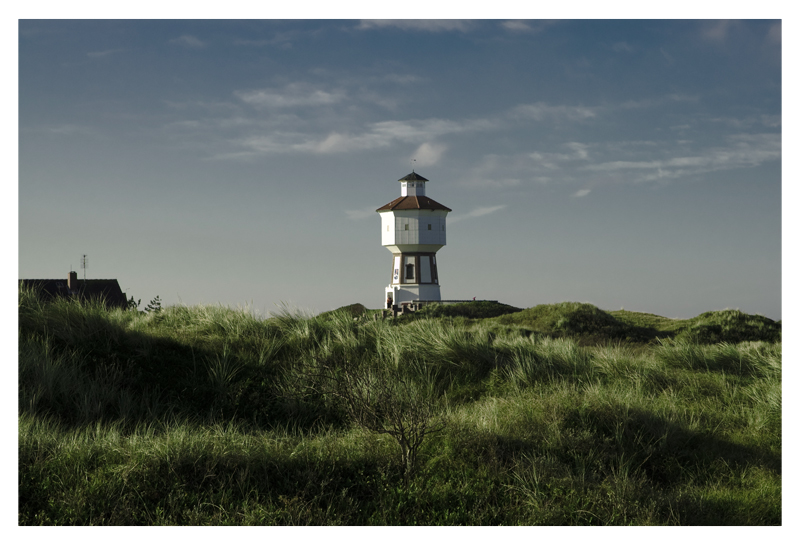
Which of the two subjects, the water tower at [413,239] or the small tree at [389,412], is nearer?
the small tree at [389,412]

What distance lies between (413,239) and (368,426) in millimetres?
30759

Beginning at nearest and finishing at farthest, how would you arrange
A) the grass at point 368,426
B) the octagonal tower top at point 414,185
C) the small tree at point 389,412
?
the grass at point 368,426, the small tree at point 389,412, the octagonal tower top at point 414,185

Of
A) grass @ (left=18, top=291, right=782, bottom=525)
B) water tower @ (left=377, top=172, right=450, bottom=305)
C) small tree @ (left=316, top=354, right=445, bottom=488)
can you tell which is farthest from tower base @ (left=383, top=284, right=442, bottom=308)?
small tree @ (left=316, top=354, right=445, bottom=488)

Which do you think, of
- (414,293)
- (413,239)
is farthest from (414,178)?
(414,293)

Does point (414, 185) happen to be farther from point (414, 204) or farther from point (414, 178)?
point (414, 204)

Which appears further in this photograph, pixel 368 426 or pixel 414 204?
pixel 414 204

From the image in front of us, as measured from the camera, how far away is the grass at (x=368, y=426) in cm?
522

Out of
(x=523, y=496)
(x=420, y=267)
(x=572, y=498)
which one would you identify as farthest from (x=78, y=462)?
(x=420, y=267)

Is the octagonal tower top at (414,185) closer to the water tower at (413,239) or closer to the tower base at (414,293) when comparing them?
the water tower at (413,239)

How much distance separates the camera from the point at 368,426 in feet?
19.6

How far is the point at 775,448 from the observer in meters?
7.10

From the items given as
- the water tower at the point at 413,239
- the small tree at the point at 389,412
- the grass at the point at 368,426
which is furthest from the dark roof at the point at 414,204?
the small tree at the point at 389,412

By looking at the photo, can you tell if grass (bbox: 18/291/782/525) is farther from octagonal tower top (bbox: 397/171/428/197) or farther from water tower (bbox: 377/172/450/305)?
octagonal tower top (bbox: 397/171/428/197)

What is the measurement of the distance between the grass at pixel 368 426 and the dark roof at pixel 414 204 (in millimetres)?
25126
